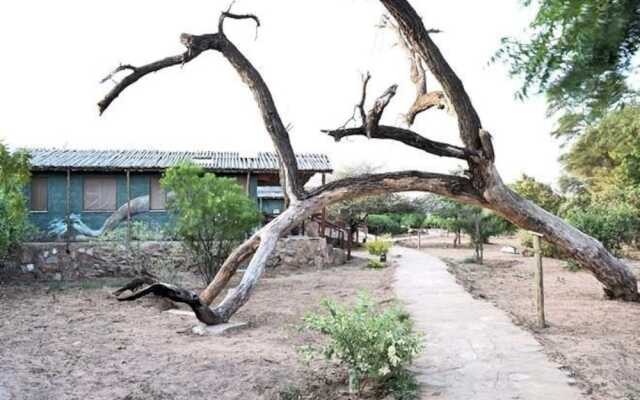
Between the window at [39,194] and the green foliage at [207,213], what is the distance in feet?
19.4

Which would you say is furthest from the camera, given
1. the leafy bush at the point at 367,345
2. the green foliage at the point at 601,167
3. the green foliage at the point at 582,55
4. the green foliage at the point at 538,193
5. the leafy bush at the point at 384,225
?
the leafy bush at the point at 384,225

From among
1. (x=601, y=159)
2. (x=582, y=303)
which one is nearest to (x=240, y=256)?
(x=582, y=303)

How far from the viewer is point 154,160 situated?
615 inches

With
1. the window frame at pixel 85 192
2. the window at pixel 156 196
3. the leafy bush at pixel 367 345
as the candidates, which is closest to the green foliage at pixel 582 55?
the leafy bush at pixel 367 345

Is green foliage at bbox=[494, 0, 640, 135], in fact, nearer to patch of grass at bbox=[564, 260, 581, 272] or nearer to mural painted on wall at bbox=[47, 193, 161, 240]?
patch of grass at bbox=[564, 260, 581, 272]

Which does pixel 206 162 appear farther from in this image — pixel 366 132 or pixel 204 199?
pixel 366 132

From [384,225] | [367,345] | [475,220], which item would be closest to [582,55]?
[367,345]

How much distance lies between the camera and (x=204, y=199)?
10.7 m

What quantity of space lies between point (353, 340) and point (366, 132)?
2725mm

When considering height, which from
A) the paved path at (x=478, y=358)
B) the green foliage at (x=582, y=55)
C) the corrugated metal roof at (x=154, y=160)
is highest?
the corrugated metal roof at (x=154, y=160)

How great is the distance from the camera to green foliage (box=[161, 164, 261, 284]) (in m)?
10.6

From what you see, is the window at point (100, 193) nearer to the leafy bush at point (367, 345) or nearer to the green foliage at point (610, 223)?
the leafy bush at point (367, 345)

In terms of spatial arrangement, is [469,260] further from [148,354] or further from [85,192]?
[148,354]

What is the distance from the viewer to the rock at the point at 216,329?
6777 mm
